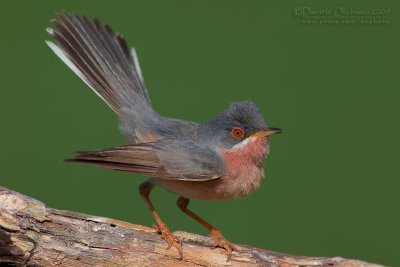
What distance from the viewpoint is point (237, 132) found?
474cm

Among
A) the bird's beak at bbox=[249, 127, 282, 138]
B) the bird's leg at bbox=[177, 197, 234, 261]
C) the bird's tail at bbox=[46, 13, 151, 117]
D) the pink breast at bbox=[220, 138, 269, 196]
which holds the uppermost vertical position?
the bird's tail at bbox=[46, 13, 151, 117]

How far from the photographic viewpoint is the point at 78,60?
5410 mm

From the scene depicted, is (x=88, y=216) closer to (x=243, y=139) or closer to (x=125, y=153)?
(x=125, y=153)

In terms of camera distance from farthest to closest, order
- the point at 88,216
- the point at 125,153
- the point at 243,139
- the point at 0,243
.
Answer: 1. the point at 243,139
2. the point at 125,153
3. the point at 88,216
4. the point at 0,243

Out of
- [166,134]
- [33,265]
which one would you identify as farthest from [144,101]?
[33,265]

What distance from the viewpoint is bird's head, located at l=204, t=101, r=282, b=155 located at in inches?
184

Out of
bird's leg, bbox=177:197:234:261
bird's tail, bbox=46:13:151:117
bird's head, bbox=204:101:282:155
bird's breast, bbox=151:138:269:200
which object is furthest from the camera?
bird's tail, bbox=46:13:151:117

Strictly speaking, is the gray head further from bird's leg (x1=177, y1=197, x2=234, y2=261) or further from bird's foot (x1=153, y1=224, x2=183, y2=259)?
bird's foot (x1=153, y1=224, x2=183, y2=259)

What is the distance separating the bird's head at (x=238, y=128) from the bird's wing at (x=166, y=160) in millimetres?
163

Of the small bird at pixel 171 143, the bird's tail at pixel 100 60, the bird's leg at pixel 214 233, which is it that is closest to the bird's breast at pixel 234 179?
the small bird at pixel 171 143

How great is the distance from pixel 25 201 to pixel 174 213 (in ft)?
8.05

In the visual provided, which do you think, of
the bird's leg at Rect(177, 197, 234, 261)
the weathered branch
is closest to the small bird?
the bird's leg at Rect(177, 197, 234, 261)

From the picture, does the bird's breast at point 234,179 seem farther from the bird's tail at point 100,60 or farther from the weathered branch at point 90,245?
the bird's tail at point 100,60

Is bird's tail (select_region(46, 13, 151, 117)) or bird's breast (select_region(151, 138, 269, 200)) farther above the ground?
bird's tail (select_region(46, 13, 151, 117))
